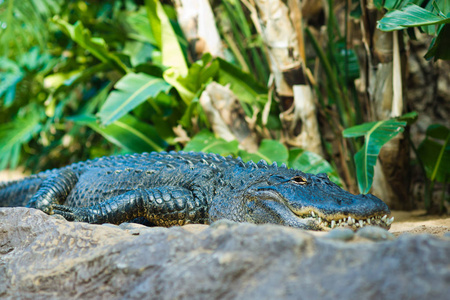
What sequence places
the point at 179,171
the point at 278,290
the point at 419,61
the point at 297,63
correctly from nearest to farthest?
the point at 278,290 < the point at 179,171 < the point at 297,63 < the point at 419,61

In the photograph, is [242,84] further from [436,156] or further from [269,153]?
[436,156]

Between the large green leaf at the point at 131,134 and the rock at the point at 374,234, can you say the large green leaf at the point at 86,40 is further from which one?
the rock at the point at 374,234

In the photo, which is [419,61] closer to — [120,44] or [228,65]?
[228,65]

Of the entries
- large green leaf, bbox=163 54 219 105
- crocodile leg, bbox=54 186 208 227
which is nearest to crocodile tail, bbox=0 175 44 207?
crocodile leg, bbox=54 186 208 227

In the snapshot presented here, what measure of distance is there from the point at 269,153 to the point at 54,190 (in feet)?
6.49

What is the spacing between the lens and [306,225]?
2084mm

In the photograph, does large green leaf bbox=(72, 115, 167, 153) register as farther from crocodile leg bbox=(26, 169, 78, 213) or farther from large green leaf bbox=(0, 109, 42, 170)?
large green leaf bbox=(0, 109, 42, 170)

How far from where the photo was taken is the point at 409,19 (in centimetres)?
269

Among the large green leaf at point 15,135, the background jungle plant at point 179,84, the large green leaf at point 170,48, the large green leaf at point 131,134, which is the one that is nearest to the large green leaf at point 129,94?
the background jungle plant at point 179,84

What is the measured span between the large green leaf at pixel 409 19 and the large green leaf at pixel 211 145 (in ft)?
5.95

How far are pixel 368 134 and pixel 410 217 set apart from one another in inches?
37.4

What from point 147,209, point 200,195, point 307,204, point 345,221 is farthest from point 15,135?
point 345,221

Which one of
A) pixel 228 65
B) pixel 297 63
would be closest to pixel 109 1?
pixel 228 65

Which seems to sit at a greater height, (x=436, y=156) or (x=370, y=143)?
(x=370, y=143)
